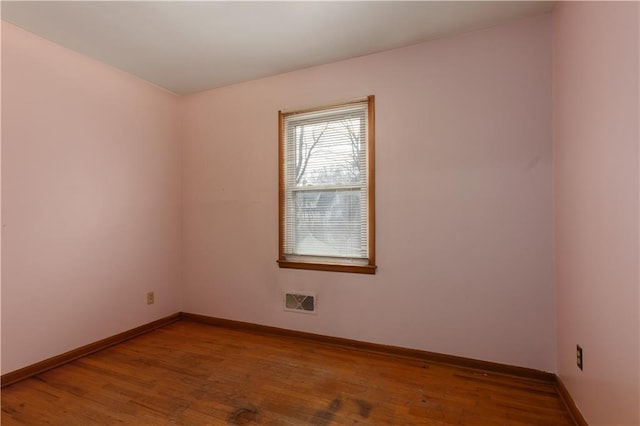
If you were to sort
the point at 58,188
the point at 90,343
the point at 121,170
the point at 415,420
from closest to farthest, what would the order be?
the point at 415,420
the point at 58,188
the point at 90,343
the point at 121,170

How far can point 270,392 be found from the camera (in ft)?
6.76

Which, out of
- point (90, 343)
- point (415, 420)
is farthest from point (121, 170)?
point (415, 420)

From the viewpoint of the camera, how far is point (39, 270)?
2.38 m

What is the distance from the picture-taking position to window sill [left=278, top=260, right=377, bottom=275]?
2.69 meters

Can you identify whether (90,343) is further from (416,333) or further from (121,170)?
(416,333)

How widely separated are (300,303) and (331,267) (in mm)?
495

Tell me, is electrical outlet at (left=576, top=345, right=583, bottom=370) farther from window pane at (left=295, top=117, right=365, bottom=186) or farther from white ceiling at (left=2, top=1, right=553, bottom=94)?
white ceiling at (left=2, top=1, right=553, bottom=94)

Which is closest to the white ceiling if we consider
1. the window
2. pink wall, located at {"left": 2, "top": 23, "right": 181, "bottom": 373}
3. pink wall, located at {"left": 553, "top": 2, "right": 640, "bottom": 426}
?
pink wall, located at {"left": 2, "top": 23, "right": 181, "bottom": 373}

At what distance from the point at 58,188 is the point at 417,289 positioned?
9.90ft

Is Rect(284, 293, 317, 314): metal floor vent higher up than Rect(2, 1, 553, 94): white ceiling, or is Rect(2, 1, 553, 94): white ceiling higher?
Rect(2, 1, 553, 94): white ceiling

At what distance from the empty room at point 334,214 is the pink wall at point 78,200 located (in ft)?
0.05

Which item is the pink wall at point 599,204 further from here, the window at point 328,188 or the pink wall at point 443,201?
the window at point 328,188

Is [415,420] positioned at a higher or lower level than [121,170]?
lower

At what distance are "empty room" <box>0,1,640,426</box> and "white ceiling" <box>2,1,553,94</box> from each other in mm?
19
